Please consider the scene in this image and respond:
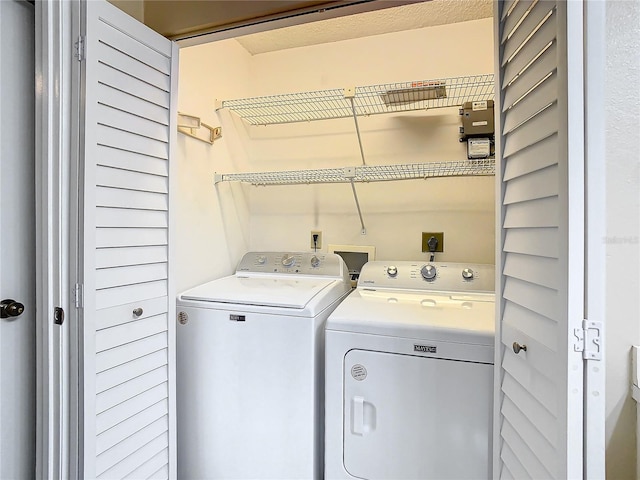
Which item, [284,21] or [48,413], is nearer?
[48,413]

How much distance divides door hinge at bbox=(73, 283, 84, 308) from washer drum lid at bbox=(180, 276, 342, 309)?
0.62m

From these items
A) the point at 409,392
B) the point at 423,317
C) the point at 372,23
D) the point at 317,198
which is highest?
→ the point at 372,23

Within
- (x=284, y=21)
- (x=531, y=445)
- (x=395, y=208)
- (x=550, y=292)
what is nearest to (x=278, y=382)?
(x=531, y=445)

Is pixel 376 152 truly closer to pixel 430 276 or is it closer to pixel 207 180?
pixel 430 276

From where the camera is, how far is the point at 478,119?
1.97 meters

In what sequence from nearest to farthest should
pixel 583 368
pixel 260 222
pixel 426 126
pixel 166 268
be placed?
pixel 583 368
pixel 166 268
pixel 426 126
pixel 260 222

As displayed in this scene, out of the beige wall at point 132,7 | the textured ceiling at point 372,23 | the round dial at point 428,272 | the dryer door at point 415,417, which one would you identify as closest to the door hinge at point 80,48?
the beige wall at point 132,7

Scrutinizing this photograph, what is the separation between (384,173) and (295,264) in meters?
0.78

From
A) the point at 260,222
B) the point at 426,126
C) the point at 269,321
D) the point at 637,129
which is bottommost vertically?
the point at 269,321

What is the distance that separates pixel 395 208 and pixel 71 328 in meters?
1.86

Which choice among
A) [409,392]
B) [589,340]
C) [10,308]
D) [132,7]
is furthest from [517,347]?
[132,7]

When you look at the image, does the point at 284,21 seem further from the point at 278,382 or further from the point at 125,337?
the point at 278,382

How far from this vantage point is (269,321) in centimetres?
160

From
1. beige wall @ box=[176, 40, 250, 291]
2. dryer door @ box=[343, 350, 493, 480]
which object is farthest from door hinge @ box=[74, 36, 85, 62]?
dryer door @ box=[343, 350, 493, 480]
